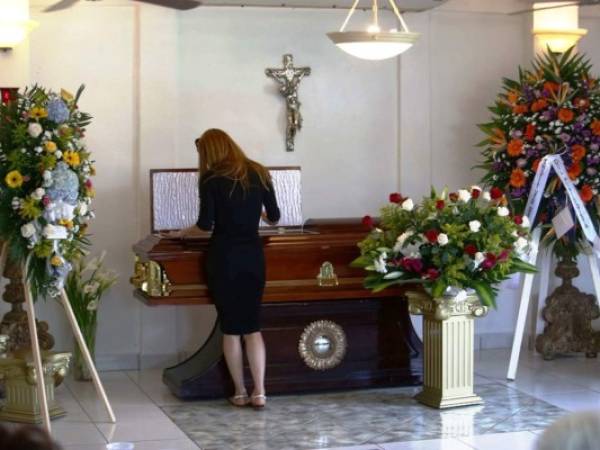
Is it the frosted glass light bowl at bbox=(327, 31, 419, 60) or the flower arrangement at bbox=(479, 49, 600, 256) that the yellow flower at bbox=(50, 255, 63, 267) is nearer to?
the frosted glass light bowl at bbox=(327, 31, 419, 60)

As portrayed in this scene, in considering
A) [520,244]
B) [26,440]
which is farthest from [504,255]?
[26,440]

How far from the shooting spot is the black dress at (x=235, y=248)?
5898 millimetres

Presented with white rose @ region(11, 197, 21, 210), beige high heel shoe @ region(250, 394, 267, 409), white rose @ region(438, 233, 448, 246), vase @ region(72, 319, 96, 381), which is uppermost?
white rose @ region(11, 197, 21, 210)

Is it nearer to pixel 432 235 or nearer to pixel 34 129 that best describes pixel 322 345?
pixel 432 235

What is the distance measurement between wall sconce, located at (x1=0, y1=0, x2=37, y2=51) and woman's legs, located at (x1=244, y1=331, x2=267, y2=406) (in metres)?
2.22

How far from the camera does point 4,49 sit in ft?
21.5

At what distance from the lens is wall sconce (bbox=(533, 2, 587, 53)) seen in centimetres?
741

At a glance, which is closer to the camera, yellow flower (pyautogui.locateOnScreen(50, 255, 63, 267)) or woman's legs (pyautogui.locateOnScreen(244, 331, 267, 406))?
yellow flower (pyautogui.locateOnScreen(50, 255, 63, 267))

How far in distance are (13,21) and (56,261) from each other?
1778 mm

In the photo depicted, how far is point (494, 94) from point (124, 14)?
2.71 m

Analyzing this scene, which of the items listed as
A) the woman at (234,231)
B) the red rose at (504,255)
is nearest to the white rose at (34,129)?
the woman at (234,231)

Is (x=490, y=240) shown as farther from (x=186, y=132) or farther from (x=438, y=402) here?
(x=186, y=132)

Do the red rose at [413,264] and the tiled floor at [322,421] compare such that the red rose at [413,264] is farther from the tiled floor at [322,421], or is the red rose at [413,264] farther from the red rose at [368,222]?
the tiled floor at [322,421]

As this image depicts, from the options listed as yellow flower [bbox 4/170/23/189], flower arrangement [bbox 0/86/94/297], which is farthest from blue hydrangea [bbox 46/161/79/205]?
yellow flower [bbox 4/170/23/189]
